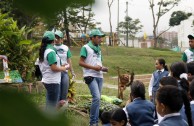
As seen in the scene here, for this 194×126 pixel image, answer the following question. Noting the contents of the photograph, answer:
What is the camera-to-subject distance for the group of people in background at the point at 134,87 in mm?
2318

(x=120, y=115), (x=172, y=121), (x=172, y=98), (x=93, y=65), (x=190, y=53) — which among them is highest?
(x=190, y=53)

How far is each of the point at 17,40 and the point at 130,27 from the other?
26.4 meters

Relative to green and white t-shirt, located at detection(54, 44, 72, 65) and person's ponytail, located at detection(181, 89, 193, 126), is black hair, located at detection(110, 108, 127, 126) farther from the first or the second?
green and white t-shirt, located at detection(54, 44, 72, 65)

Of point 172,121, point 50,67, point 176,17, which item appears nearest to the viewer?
point 172,121

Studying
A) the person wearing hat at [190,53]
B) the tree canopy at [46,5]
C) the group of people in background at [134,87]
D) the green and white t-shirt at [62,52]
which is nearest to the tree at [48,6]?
the tree canopy at [46,5]

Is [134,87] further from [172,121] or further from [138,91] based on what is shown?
[172,121]

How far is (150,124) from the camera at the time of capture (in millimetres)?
2887

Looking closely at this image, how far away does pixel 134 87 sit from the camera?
3215mm

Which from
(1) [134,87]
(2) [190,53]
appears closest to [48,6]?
(1) [134,87]

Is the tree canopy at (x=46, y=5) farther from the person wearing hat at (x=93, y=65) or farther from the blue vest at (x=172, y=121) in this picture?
the person wearing hat at (x=93, y=65)

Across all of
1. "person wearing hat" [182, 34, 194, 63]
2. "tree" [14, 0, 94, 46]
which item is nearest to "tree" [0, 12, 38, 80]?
"person wearing hat" [182, 34, 194, 63]

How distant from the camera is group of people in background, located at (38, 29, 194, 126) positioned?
91.3 inches

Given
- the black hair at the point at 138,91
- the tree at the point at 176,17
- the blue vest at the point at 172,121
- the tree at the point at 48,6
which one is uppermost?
the tree at the point at 176,17

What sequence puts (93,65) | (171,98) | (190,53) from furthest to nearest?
(190,53)
(93,65)
(171,98)
